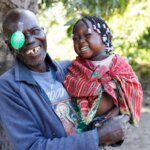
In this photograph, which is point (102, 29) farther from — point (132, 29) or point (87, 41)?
point (132, 29)

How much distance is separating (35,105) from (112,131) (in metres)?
0.38

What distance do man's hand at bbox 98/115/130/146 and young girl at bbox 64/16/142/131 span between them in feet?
0.26

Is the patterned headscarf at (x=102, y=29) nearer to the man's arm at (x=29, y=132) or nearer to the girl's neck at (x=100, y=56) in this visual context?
the girl's neck at (x=100, y=56)

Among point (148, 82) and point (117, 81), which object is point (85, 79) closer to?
point (117, 81)

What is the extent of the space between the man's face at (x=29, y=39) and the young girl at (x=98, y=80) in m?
0.18

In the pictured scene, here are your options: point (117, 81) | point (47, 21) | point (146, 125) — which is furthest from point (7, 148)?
point (47, 21)

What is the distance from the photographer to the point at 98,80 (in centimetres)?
185

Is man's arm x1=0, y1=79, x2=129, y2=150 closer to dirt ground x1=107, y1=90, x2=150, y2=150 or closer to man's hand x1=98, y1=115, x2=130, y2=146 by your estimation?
man's hand x1=98, y1=115, x2=130, y2=146

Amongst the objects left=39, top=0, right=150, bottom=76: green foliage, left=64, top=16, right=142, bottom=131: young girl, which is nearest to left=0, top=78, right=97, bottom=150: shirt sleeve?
left=64, top=16, right=142, bottom=131: young girl

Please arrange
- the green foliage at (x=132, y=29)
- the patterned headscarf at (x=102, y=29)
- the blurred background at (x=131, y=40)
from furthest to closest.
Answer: the green foliage at (x=132, y=29) → the blurred background at (x=131, y=40) → the patterned headscarf at (x=102, y=29)

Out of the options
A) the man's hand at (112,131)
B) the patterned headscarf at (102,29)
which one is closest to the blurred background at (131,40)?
the patterned headscarf at (102,29)

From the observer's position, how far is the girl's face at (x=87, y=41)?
6.23ft

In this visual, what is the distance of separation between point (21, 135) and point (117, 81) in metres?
0.53

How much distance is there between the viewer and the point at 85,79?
1875mm
